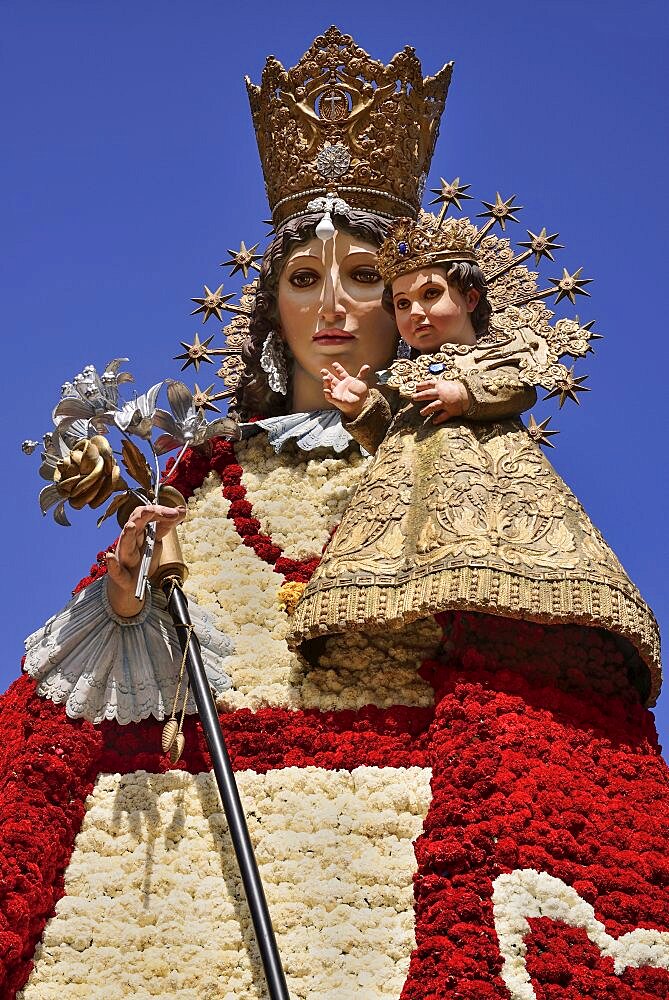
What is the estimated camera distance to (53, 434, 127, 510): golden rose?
7.90m

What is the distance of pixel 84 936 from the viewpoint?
720 centimetres

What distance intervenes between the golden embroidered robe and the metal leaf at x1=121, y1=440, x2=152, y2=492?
0.96 meters

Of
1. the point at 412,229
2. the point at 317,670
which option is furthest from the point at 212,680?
the point at 412,229

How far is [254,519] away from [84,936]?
8.73 feet

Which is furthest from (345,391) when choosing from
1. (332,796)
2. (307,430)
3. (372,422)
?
(332,796)

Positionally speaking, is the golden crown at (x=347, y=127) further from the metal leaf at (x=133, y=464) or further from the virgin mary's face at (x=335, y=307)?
the metal leaf at (x=133, y=464)

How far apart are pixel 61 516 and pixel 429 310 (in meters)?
2.16

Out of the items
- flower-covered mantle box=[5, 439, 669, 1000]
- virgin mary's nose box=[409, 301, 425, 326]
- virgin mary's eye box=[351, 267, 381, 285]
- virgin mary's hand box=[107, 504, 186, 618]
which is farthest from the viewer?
virgin mary's eye box=[351, 267, 381, 285]

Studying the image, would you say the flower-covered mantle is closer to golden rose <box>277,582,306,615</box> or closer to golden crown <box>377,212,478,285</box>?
golden rose <box>277,582,306,615</box>

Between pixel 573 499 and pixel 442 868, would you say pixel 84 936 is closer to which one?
pixel 442 868

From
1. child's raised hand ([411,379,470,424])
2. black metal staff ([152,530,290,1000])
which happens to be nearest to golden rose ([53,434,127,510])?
black metal staff ([152,530,290,1000])

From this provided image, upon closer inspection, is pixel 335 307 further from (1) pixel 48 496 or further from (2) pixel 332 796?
(2) pixel 332 796

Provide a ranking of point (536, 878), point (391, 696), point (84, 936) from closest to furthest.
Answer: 1. point (536, 878)
2. point (84, 936)
3. point (391, 696)

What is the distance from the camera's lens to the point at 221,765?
7078 millimetres
